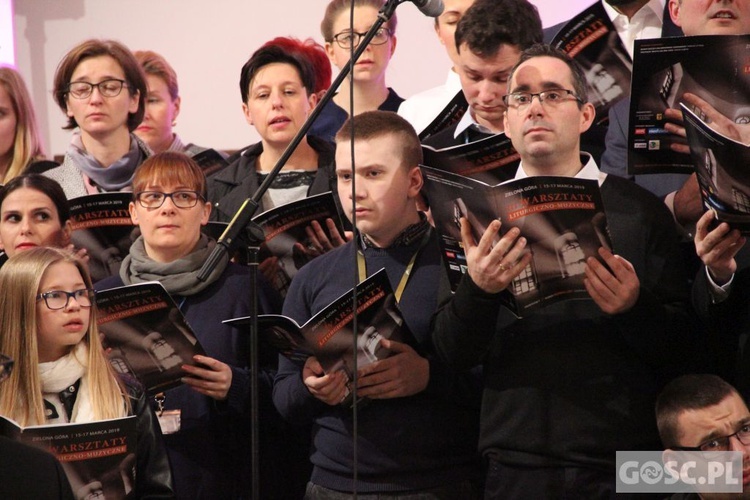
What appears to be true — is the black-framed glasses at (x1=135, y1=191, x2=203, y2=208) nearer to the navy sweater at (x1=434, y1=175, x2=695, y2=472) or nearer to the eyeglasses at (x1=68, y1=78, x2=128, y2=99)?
the eyeglasses at (x1=68, y1=78, x2=128, y2=99)

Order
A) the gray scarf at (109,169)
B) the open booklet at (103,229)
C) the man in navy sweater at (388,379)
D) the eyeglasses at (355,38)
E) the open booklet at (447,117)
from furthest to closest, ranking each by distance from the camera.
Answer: the eyeglasses at (355,38), the gray scarf at (109,169), the open booklet at (447,117), the open booklet at (103,229), the man in navy sweater at (388,379)

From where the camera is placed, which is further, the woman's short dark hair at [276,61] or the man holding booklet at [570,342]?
the woman's short dark hair at [276,61]

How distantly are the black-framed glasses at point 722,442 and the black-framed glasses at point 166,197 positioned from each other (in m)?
1.60

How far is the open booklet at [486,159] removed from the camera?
3.05 m

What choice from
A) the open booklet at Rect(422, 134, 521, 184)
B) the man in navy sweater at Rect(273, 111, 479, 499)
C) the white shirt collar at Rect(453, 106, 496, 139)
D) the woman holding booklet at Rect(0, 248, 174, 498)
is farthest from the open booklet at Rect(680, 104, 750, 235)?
the woman holding booklet at Rect(0, 248, 174, 498)

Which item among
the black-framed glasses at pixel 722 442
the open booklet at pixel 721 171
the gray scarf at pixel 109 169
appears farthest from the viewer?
the gray scarf at pixel 109 169

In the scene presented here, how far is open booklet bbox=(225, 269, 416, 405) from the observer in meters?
2.80

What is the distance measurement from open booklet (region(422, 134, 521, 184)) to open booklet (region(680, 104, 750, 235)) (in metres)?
0.60

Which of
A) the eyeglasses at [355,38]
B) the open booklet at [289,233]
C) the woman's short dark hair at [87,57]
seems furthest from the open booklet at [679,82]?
the woman's short dark hair at [87,57]

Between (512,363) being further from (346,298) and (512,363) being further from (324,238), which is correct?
(324,238)

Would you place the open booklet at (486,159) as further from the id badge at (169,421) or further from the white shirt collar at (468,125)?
the id badge at (169,421)

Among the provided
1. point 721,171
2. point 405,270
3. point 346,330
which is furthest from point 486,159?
point 721,171

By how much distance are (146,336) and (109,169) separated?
3.56 ft

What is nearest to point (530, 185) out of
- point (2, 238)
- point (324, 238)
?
point (324, 238)
